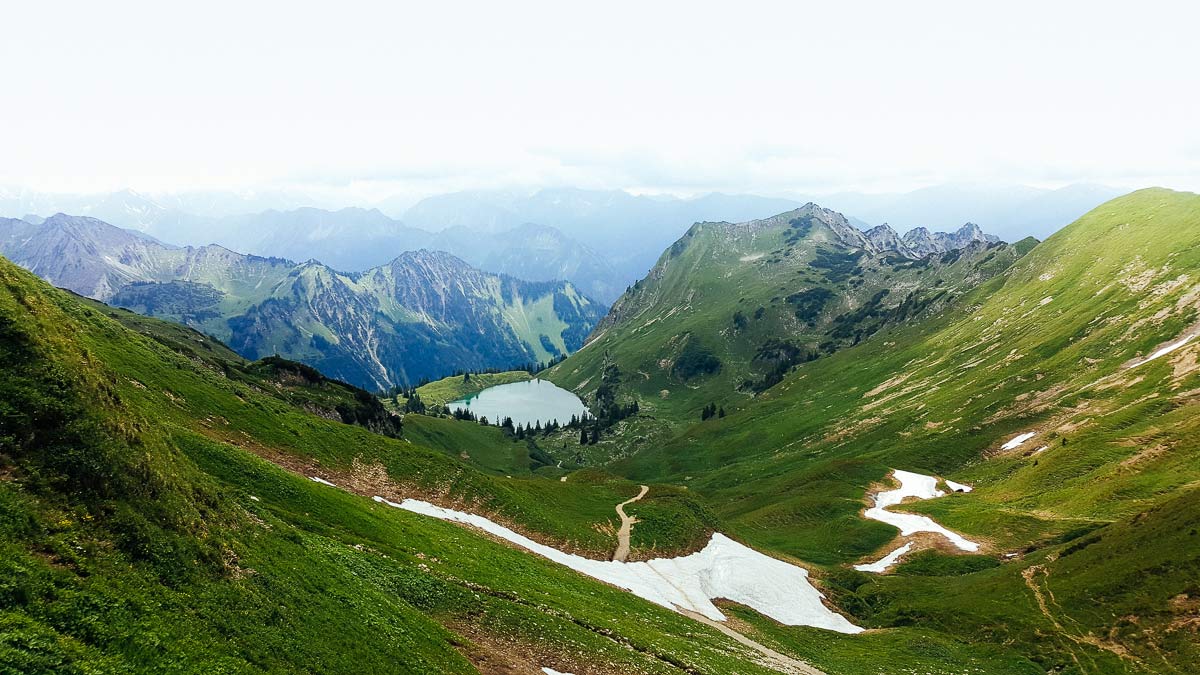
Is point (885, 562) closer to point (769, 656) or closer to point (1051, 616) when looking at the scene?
point (1051, 616)

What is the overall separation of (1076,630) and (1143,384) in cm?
9702

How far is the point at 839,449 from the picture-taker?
571ft

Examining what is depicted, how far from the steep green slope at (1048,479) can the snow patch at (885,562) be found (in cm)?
277

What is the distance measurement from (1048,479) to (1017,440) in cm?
3294

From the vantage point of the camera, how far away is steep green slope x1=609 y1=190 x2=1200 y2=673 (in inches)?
2245

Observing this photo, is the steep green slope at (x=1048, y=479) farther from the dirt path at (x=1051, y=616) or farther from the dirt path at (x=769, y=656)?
the dirt path at (x=769, y=656)

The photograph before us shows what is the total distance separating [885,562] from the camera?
88125 millimetres

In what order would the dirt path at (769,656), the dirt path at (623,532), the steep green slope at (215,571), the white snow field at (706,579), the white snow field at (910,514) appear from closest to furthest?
the steep green slope at (215,571) < the dirt path at (769,656) < the white snow field at (706,579) < the dirt path at (623,532) < the white snow field at (910,514)

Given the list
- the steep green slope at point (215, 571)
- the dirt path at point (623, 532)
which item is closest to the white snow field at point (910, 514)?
the dirt path at point (623, 532)

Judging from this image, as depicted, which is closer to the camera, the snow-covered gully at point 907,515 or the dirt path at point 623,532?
the dirt path at point 623,532

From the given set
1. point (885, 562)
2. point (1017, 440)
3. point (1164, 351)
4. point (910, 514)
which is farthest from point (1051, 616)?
point (1164, 351)

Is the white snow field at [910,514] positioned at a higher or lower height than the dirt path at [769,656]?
lower

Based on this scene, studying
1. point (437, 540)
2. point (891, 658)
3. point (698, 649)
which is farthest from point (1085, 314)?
point (437, 540)

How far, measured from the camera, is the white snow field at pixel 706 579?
60625 mm
